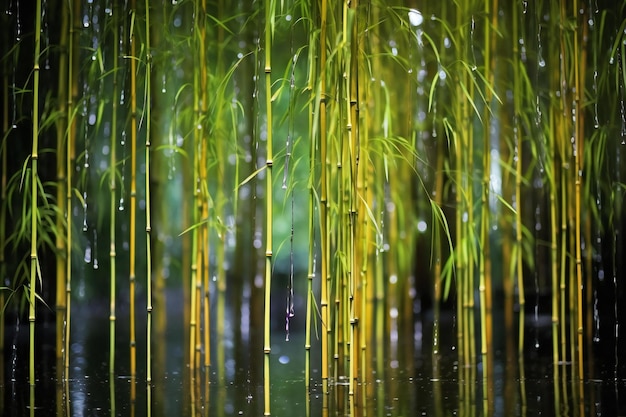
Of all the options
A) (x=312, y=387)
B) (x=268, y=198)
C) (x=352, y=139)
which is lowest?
(x=312, y=387)

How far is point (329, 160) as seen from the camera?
1.97 m

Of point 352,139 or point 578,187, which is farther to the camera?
point 578,187

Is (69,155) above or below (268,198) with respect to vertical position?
above

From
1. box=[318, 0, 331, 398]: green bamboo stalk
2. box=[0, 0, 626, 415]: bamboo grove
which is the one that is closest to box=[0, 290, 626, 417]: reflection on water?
box=[0, 0, 626, 415]: bamboo grove

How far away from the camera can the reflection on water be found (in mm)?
1581

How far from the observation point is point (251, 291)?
11.5 ft

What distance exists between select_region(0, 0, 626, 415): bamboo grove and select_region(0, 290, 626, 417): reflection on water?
30 millimetres

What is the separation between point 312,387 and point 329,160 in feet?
1.65

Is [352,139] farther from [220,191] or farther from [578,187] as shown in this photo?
[220,191]

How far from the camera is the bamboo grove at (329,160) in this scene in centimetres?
166

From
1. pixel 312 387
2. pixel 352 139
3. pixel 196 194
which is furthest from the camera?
pixel 196 194

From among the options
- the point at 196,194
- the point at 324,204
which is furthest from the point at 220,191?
the point at 324,204

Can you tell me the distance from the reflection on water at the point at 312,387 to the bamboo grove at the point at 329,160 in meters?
0.03

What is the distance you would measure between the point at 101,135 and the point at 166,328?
0.78 metres
